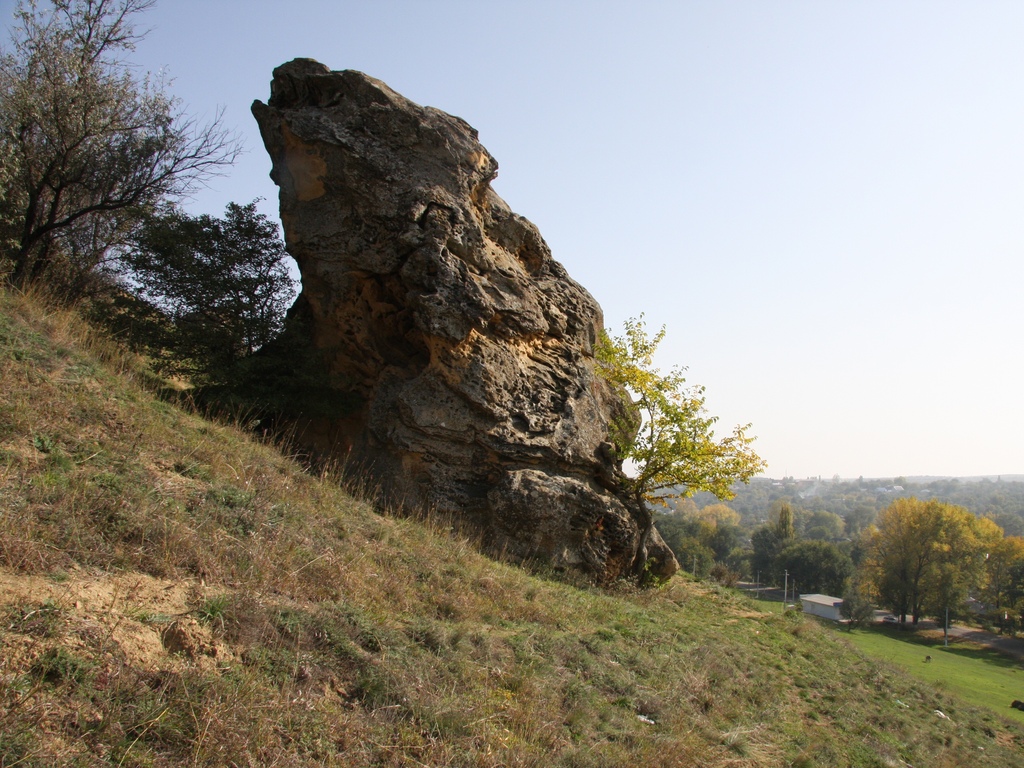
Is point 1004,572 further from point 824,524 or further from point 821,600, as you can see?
point 824,524

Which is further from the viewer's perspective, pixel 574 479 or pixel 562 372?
pixel 562 372

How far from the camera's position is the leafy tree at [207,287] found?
11.4m

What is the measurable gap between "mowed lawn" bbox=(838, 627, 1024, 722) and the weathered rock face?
367 inches

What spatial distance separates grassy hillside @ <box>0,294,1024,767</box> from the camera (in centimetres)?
356

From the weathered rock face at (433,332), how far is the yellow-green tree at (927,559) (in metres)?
53.1

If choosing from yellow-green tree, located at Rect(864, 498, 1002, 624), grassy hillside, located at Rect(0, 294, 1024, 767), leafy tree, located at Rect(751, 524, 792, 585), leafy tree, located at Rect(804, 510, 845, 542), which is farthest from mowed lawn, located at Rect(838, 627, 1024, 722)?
leafy tree, located at Rect(804, 510, 845, 542)

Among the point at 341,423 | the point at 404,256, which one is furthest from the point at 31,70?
the point at 341,423

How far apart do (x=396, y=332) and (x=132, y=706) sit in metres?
9.20

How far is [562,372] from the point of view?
12750 millimetres

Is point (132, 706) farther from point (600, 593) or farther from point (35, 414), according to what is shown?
point (600, 593)

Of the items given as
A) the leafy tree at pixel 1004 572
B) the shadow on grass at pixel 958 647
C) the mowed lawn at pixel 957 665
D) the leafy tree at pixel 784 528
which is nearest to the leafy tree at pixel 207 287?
the mowed lawn at pixel 957 665

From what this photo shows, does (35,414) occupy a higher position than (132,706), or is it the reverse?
(35,414)

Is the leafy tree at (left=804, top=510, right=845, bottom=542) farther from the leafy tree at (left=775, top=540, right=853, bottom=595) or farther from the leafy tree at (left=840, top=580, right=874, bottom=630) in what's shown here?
the leafy tree at (left=840, top=580, right=874, bottom=630)

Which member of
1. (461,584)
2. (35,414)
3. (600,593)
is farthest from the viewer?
(600,593)
